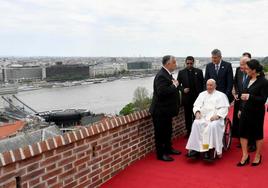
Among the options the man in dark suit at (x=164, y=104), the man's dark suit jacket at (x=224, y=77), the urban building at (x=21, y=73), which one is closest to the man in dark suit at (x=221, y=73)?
the man's dark suit jacket at (x=224, y=77)

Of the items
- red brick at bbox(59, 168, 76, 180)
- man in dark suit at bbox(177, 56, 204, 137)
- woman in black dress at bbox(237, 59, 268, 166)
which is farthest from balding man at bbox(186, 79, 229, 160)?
red brick at bbox(59, 168, 76, 180)

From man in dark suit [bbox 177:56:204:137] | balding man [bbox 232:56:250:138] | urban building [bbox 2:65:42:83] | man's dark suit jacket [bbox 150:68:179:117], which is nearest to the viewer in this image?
man's dark suit jacket [bbox 150:68:179:117]

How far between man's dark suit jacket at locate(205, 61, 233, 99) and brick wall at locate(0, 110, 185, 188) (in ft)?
3.69

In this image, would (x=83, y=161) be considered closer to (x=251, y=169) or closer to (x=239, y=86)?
(x=251, y=169)

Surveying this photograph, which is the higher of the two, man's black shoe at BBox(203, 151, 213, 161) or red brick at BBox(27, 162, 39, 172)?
red brick at BBox(27, 162, 39, 172)

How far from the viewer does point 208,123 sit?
4.66 meters

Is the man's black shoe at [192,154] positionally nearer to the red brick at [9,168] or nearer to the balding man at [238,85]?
the balding man at [238,85]

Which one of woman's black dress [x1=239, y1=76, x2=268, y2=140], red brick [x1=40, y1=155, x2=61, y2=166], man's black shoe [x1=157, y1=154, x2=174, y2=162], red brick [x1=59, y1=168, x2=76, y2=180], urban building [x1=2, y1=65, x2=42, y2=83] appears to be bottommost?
urban building [x1=2, y1=65, x2=42, y2=83]

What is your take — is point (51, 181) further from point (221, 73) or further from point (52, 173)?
point (221, 73)

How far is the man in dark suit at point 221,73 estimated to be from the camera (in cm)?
523

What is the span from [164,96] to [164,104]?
0.10 metres

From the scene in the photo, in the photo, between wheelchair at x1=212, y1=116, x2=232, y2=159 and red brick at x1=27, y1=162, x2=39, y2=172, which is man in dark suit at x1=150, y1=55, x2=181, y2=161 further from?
red brick at x1=27, y1=162, x2=39, y2=172

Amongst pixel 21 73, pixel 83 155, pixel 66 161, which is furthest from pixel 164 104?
pixel 21 73

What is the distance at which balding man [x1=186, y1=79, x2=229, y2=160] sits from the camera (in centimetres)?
456
